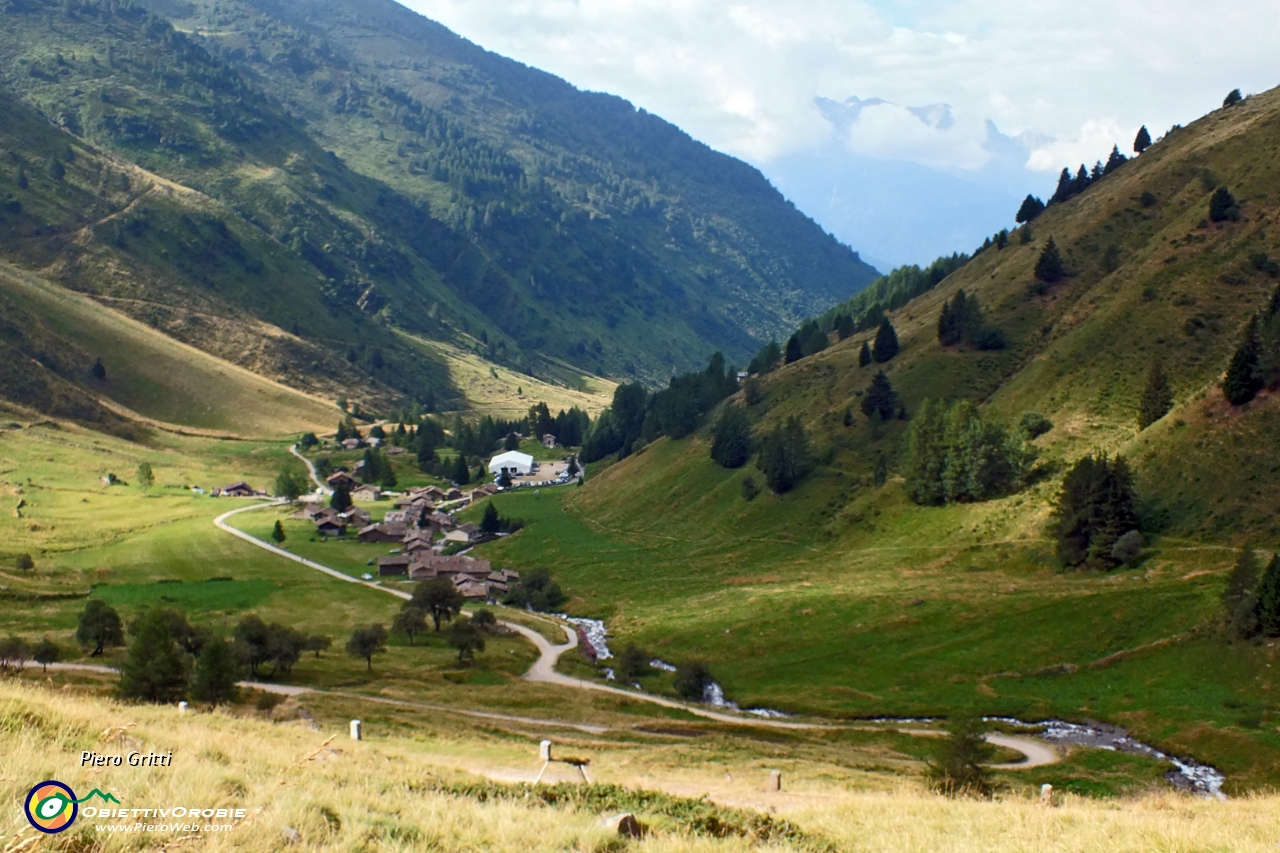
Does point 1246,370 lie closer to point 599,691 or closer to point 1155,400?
point 1155,400

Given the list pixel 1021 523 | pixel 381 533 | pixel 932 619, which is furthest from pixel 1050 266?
pixel 381 533

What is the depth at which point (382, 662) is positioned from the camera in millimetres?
75062

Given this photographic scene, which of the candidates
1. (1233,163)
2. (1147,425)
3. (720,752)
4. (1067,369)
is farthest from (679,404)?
(720,752)

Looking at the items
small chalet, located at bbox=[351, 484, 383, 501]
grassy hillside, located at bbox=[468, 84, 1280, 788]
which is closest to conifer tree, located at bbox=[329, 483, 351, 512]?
small chalet, located at bbox=[351, 484, 383, 501]

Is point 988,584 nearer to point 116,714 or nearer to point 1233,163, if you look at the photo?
point 116,714

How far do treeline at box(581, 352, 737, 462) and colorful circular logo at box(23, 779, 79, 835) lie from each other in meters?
140

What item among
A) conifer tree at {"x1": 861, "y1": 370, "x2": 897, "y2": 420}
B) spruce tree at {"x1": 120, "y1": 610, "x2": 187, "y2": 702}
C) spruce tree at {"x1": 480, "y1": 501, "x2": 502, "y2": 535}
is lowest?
spruce tree at {"x1": 120, "y1": 610, "x2": 187, "y2": 702}

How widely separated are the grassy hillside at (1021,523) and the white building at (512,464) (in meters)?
29.8

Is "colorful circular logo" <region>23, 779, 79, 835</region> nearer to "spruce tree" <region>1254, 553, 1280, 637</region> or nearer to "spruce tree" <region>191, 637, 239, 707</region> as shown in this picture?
"spruce tree" <region>191, 637, 239, 707</region>

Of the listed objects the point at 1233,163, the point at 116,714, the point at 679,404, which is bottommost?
the point at 116,714

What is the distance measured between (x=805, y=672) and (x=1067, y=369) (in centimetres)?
5935

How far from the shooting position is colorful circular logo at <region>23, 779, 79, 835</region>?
10886 mm

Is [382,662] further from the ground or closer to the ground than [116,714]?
closer to the ground

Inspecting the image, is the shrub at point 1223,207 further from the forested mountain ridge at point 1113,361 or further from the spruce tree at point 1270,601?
the spruce tree at point 1270,601
